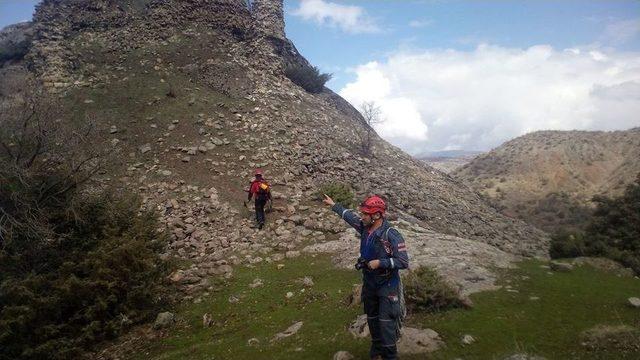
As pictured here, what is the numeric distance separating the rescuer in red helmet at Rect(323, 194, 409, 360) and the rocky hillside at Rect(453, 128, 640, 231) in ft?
134

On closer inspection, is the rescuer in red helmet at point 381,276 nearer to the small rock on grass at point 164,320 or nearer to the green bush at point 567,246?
the small rock on grass at point 164,320

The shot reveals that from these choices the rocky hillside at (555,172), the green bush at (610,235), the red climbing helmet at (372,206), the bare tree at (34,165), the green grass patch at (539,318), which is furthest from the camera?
the rocky hillside at (555,172)

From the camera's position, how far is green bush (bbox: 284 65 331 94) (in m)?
34.1

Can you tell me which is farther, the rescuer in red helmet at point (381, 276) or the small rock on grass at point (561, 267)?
the small rock on grass at point (561, 267)

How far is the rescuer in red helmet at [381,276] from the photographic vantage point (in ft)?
23.0

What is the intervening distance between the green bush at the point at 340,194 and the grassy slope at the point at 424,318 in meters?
6.31

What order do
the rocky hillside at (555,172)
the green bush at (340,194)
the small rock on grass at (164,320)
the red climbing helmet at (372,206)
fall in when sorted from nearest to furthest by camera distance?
1. the red climbing helmet at (372,206)
2. the small rock on grass at (164,320)
3. the green bush at (340,194)
4. the rocky hillside at (555,172)

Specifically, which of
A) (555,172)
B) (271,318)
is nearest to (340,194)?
(271,318)

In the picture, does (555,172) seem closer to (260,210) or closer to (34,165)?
(260,210)

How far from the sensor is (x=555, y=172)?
5984 centimetres

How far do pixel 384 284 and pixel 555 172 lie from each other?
6242 cm

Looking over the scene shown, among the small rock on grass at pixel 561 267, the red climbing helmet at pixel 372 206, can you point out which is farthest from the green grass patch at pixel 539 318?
the red climbing helmet at pixel 372 206

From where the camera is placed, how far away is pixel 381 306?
7.12 meters

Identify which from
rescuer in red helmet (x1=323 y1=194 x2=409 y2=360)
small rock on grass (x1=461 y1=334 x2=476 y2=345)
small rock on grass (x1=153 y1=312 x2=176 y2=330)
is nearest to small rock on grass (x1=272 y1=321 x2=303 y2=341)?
rescuer in red helmet (x1=323 y1=194 x2=409 y2=360)
